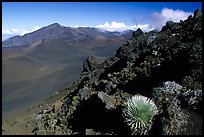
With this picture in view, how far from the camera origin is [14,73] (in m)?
36.1

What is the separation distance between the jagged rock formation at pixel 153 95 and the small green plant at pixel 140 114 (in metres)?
0.20

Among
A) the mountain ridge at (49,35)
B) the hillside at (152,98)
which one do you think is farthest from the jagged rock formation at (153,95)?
the mountain ridge at (49,35)

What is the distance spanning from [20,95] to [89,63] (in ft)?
25.8

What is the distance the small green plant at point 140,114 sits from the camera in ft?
27.6

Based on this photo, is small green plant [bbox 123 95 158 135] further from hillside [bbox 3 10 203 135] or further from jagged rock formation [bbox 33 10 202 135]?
jagged rock formation [bbox 33 10 202 135]

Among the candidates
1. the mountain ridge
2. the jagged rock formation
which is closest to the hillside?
the jagged rock formation

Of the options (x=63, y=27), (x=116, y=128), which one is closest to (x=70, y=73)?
(x=116, y=128)

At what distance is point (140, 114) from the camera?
842 cm

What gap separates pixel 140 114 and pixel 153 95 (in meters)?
1.34

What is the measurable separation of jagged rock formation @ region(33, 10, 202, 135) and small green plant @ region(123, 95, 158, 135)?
197 mm

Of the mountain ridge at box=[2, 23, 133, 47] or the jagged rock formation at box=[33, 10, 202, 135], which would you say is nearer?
the jagged rock formation at box=[33, 10, 202, 135]

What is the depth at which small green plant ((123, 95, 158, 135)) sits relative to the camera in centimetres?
A: 841

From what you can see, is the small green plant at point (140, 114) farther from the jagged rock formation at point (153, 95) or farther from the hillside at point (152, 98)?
the jagged rock formation at point (153, 95)

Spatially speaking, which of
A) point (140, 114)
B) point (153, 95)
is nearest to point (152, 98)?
point (153, 95)
